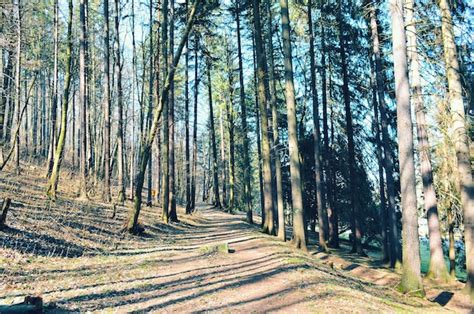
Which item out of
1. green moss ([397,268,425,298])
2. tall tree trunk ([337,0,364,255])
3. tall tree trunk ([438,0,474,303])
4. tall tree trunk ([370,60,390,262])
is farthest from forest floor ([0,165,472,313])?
tall tree trunk ([337,0,364,255])

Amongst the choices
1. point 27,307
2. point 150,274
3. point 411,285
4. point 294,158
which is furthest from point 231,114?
point 27,307

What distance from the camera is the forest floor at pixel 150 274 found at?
6090mm

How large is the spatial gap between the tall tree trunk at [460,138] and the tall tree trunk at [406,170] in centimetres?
171

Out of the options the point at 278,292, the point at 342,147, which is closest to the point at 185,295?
the point at 278,292

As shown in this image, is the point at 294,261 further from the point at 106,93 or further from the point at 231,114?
the point at 231,114

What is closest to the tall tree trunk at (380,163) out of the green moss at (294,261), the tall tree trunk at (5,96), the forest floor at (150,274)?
the forest floor at (150,274)

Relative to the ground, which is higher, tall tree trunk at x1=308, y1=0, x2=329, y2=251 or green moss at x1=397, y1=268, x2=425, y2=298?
tall tree trunk at x1=308, y1=0, x2=329, y2=251

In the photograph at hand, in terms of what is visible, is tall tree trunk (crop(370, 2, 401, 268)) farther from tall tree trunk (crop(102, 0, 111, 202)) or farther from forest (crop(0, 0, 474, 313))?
tall tree trunk (crop(102, 0, 111, 202))

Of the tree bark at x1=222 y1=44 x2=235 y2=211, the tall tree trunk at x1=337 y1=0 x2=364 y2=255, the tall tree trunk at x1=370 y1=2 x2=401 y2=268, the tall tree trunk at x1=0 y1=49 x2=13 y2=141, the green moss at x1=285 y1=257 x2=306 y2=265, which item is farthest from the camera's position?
the tree bark at x1=222 y1=44 x2=235 y2=211

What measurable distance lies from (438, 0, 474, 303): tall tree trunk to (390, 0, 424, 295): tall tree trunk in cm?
171

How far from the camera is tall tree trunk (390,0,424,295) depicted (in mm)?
8938

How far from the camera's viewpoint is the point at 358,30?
66.6ft

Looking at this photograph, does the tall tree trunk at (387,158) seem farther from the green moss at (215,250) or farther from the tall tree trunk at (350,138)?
the green moss at (215,250)

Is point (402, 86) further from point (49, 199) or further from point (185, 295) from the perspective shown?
point (49, 199)
